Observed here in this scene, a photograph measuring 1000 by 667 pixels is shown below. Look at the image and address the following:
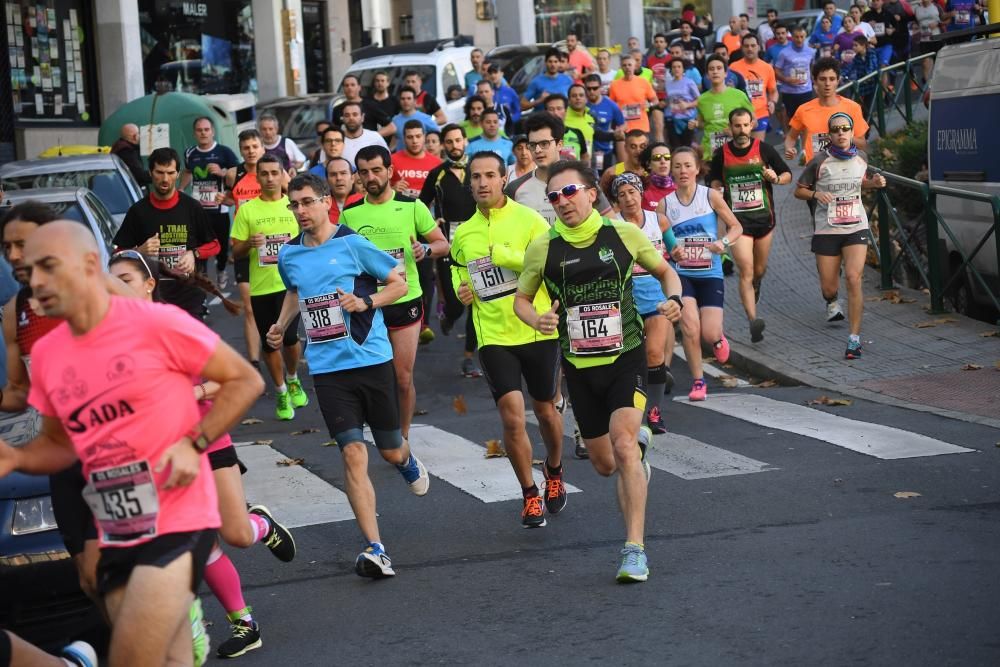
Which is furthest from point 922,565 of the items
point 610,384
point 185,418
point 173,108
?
point 173,108

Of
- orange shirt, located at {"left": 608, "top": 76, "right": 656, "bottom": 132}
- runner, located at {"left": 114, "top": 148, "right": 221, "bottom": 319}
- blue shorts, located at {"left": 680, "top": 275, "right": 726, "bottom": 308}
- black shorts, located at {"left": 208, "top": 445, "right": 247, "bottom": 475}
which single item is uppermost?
orange shirt, located at {"left": 608, "top": 76, "right": 656, "bottom": 132}

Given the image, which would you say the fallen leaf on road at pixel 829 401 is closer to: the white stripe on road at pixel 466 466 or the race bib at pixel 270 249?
the white stripe on road at pixel 466 466

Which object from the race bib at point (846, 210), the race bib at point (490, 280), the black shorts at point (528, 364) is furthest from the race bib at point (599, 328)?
the race bib at point (846, 210)

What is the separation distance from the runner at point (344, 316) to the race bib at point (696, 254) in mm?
3948

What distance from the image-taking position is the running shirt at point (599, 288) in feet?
25.0

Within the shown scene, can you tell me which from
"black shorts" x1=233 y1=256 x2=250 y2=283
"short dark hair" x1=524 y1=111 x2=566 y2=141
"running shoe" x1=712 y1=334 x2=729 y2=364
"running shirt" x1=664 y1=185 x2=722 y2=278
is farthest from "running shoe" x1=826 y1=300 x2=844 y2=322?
"black shorts" x1=233 y1=256 x2=250 y2=283

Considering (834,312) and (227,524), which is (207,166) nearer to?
(834,312)

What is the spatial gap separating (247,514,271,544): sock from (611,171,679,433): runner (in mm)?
4036

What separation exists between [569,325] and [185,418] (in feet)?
10.3

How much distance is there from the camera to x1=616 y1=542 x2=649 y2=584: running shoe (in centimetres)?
710

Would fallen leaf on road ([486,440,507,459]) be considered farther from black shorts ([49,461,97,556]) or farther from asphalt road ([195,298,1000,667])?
black shorts ([49,461,97,556])

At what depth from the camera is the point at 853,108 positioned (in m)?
15.1

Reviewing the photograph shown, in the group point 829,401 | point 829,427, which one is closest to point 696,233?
point 829,401

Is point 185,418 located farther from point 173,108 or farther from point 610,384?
point 173,108
